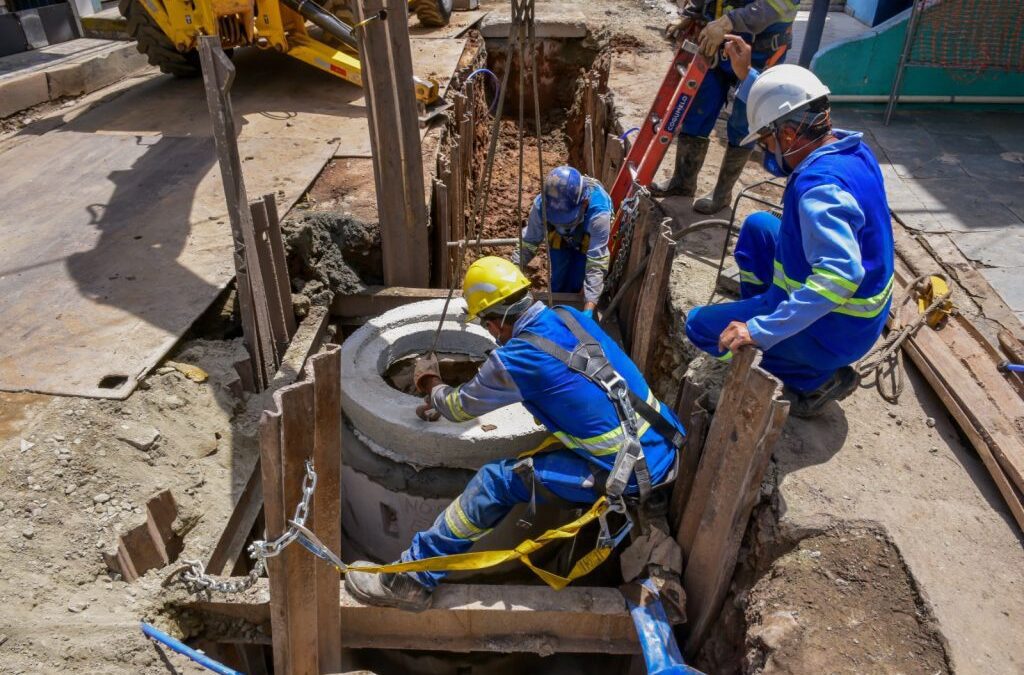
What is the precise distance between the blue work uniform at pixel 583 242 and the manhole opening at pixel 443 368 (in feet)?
2.87

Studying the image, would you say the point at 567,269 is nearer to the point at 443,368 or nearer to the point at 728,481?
the point at 443,368

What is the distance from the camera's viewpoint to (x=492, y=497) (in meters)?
3.62

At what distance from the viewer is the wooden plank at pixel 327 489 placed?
108 inches

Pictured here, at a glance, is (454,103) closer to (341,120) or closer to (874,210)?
(341,120)

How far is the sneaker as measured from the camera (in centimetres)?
391

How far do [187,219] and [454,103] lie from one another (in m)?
3.73

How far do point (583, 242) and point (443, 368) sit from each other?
1.46 metres

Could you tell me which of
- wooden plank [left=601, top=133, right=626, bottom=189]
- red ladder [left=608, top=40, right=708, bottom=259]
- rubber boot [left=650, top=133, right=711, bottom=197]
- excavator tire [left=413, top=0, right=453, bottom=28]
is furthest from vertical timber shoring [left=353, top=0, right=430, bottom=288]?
excavator tire [left=413, top=0, right=453, bottom=28]

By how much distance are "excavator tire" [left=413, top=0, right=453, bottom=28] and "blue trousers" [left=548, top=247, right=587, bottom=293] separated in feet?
22.4

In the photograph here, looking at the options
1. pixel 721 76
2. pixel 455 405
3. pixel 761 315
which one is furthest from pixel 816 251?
pixel 721 76

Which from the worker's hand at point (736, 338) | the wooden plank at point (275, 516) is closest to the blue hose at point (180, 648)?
the wooden plank at point (275, 516)

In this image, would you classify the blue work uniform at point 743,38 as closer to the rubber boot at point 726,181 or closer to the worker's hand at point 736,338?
the rubber boot at point 726,181

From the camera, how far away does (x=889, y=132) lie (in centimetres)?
819

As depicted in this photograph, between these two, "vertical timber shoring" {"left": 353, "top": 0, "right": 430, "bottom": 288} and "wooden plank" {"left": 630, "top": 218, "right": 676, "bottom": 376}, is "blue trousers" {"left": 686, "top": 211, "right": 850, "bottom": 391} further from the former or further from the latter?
"vertical timber shoring" {"left": 353, "top": 0, "right": 430, "bottom": 288}
